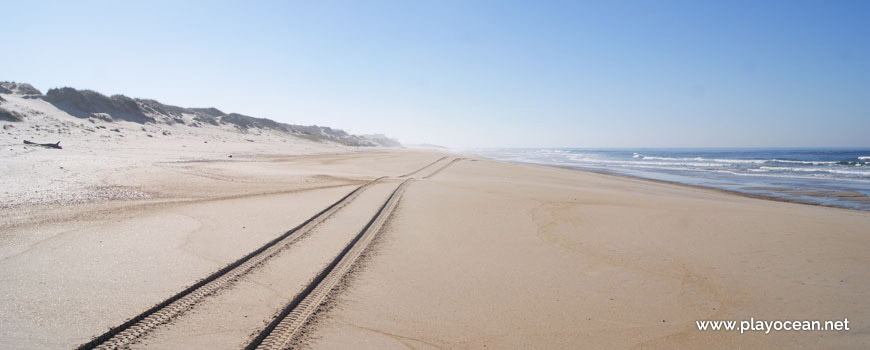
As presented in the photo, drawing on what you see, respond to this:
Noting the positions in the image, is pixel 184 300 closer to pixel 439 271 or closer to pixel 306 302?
pixel 306 302

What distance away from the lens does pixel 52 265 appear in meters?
3.68

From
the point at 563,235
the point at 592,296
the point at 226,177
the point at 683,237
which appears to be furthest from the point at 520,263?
the point at 226,177

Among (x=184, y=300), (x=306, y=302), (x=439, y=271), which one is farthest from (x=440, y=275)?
(x=184, y=300)

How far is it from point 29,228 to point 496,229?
6029mm

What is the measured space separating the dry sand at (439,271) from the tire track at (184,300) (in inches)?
4.0

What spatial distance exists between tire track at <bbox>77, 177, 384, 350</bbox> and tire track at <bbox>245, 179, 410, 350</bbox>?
0.71 metres

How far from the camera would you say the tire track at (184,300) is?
2.58 meters

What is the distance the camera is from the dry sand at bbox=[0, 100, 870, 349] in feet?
9.55

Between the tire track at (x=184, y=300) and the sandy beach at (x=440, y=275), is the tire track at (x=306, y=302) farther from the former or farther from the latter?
the tire track at (x=184, y=300)

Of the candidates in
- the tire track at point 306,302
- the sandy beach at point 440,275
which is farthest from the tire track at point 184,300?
the tire track at point 306,302

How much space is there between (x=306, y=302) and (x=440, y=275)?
4.60 ft

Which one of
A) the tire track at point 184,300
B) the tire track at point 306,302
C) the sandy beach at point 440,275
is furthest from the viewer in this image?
the sandy beach at point 440,275

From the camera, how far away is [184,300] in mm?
3152

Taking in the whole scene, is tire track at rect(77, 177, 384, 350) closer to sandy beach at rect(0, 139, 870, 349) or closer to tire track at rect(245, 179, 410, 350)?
sandy beach at rect(0, 139, 870, 349)
